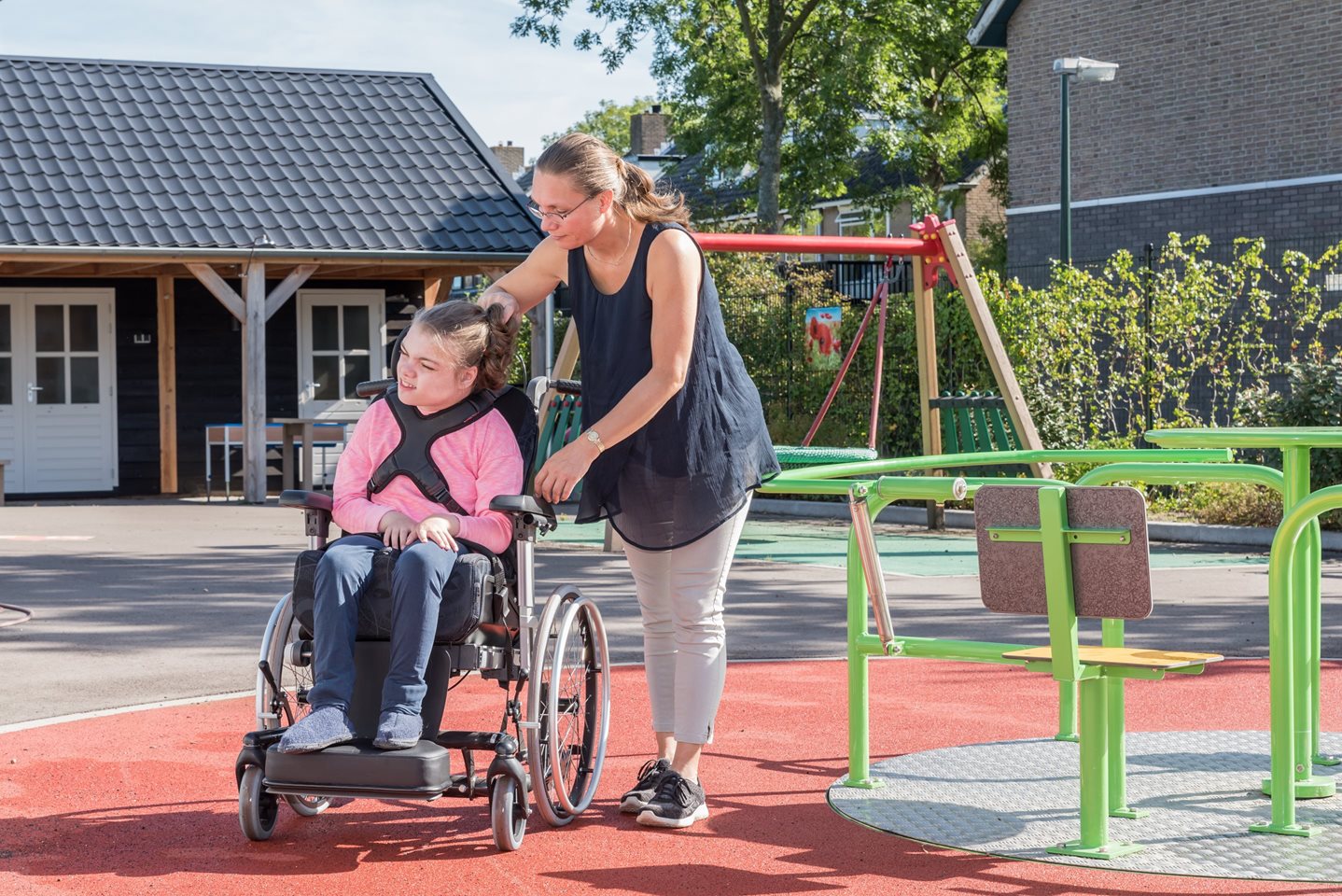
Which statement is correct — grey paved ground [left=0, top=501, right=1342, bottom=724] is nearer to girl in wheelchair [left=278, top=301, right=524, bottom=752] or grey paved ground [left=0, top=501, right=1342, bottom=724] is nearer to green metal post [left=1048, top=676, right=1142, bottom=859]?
girl in wheelchair [left=278, top=301, right=524, bottom=752]

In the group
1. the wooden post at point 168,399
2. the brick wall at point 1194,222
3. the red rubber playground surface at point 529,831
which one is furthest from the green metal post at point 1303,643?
the wooden post at point 168,399

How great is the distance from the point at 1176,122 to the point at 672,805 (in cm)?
2297

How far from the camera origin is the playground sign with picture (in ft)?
60.1

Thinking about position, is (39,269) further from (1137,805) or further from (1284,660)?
(1284,660)

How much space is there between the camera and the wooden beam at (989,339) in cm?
1297

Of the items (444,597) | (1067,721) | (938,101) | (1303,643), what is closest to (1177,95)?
(938,101)

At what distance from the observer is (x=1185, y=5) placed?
2534 cm

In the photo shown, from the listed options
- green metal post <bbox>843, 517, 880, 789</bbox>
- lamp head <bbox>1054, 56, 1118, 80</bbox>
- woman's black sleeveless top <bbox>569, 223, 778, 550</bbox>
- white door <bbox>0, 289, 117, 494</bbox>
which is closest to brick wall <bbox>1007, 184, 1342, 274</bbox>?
lamp head <bbox>1054, 56, 1118, 80</bbox>

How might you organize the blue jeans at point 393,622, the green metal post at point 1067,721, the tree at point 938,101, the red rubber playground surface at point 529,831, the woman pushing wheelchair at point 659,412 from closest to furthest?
the red rubber playground surface at point 529,831, the blue jeans at point 393,622, the woman pushing wheelchair at point 659,412, the green metal post at point 1067,721, the tree at point 938,101

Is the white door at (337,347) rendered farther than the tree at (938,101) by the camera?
No

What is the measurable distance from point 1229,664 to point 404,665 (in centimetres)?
446

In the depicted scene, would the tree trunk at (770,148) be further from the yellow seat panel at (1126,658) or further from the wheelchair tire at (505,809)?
the wheelchair tire at (505,809)

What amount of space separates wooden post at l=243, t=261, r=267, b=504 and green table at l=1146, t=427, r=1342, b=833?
13.4 metres

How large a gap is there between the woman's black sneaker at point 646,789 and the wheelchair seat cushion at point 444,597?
663mm
